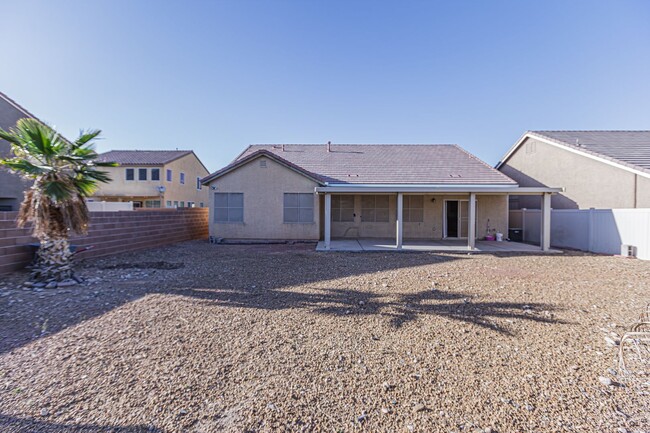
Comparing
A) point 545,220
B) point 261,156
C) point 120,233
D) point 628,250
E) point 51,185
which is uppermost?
point 261,156

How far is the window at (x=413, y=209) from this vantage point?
14.4m

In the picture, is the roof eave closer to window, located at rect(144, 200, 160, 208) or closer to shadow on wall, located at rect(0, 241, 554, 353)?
shadow on wall, located at rect(0, 241, 554, 353)

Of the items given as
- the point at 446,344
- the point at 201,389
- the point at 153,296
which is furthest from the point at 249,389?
the point at 153,296

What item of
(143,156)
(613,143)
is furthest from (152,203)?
(613,143)

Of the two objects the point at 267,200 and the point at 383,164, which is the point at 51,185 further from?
the point at 383,164

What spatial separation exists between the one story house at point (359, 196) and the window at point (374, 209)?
5 cm

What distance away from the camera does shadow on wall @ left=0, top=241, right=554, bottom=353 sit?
4.22 m

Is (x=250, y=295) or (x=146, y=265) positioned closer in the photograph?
(x=250, y=295)

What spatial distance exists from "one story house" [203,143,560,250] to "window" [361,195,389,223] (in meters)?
0.05

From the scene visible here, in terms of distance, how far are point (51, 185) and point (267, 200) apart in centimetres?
797

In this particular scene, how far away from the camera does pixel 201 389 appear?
2600mm

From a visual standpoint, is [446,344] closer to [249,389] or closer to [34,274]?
[249,389]

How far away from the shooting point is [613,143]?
1500 centimetres

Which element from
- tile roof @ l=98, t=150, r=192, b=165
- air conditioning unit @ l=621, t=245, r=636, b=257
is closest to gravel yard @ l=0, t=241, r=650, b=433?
air conditioning unit @ l=621, t=245, r=636, b=257
